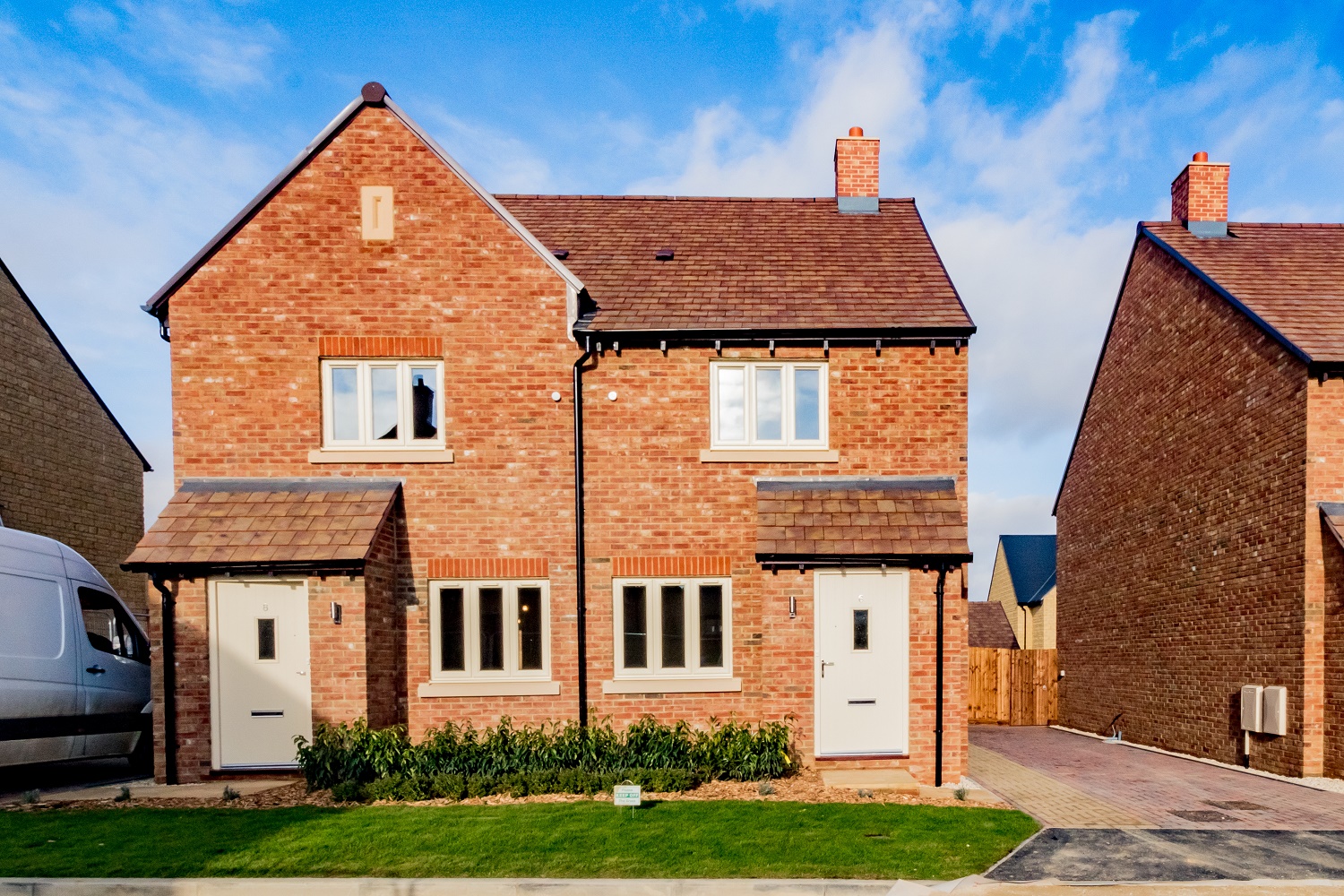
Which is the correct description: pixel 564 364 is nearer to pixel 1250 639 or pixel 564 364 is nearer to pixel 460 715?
pixel 460 715

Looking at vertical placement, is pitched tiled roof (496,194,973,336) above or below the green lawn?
above

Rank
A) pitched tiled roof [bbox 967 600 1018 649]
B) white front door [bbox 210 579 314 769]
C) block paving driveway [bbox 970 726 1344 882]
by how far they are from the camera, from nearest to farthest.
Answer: block paving driveway [bbox 970 726 1344 882], white front door [bbox 210 579 314 769], pitched tiled roof [bbox 967 600 1018 649]

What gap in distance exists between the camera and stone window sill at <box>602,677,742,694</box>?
418 inches

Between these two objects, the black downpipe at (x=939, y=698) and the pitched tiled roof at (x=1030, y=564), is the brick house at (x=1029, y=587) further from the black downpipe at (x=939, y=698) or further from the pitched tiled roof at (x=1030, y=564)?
the black downpipe at (x=939, y=698)

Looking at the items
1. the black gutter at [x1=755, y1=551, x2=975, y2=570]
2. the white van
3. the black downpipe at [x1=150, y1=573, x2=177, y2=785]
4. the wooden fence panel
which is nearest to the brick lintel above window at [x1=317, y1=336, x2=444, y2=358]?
the black downpipe at [x1=150, y1=573, x2=177, y2=785]

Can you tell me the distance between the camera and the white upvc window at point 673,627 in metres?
10.8

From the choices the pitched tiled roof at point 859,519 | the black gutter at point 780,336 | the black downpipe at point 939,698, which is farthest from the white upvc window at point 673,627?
the black gutter at point 780,336

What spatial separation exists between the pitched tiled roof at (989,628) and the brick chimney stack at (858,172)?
18.1m

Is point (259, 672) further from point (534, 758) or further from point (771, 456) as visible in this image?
point (771, 456)

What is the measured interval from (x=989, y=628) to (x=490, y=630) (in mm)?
23638

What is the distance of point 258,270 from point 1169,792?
13530mm

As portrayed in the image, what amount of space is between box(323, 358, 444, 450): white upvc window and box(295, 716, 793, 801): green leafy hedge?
3.65m

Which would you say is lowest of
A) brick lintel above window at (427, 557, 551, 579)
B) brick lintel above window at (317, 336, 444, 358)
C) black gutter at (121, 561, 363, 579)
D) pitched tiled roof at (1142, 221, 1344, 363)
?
brick lintel above window at (427, 557, 551, 579)

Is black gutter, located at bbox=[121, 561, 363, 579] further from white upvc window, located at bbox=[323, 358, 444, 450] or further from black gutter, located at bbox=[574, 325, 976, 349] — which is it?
black gutter, located at bbox=[574, 325, 976, 349]
